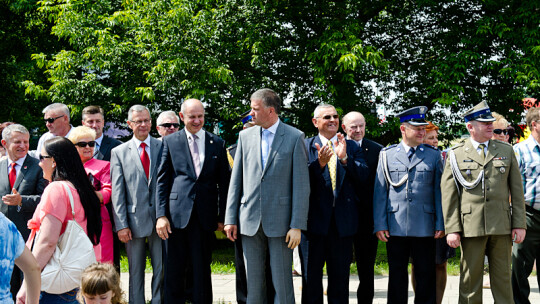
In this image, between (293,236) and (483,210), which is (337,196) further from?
(483,210)

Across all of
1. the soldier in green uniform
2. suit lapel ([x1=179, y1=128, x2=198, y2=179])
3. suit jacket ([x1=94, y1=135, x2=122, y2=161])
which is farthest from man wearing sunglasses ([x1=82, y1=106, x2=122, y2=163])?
the soldier in green uniform

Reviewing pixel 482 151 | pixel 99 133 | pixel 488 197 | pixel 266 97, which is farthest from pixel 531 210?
pixel 99 133

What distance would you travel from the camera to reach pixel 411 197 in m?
5.69

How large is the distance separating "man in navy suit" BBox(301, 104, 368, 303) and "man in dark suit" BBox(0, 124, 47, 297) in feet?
10.00

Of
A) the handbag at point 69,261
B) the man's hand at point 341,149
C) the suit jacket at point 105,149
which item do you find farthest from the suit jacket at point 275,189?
the suit jacket at point 105,149

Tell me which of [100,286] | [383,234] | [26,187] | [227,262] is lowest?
[227,262]

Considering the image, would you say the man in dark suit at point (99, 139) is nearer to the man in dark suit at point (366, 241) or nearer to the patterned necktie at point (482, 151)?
the man in dark suit at point (366, 241)

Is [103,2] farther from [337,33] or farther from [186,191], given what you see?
[186,191]

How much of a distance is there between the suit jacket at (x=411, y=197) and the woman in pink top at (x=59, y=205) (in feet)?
9.54

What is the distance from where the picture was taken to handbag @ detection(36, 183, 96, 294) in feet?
13.2

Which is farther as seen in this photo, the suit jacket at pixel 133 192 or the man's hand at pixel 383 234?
the suit jacket at pixel 133 192

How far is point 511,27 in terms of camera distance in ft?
38.8

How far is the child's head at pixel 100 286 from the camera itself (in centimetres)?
345

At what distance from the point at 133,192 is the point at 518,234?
13.1ft
